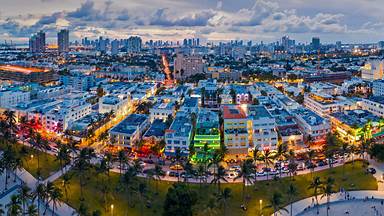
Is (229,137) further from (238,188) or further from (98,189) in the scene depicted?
(98,189)


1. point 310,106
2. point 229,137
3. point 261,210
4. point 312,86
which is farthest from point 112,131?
point 312,86

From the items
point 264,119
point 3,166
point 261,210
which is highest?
point 264,119

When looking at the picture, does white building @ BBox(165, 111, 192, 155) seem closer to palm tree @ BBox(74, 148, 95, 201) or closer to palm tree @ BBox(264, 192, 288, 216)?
palm tree @ BBox(74, 148, 95, 201)

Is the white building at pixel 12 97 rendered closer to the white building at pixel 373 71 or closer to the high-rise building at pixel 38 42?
the white building at pixel 373 71

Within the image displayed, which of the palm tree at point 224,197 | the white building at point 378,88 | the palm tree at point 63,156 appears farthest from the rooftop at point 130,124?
the white building at point 378,88

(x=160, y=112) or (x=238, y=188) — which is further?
(x=160, y=112)

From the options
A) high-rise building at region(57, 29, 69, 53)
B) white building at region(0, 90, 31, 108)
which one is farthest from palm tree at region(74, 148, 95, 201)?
high-rise building at region(57, 29, 69, 53)
